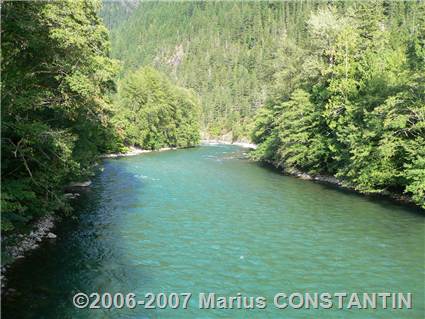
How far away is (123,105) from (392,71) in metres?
58.6

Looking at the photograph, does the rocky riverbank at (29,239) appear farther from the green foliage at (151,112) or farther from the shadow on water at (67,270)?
the green foliage at (151,112)

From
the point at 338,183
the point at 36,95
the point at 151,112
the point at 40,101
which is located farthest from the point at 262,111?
the point at 36,95

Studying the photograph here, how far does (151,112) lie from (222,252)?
6610 cm

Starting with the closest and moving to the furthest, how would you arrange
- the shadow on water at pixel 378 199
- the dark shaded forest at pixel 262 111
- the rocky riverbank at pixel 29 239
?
the dark shaded forest at pixel 262 111, the rocky riverbank at pixel 29 239, the shadow on water at pixel 378 199

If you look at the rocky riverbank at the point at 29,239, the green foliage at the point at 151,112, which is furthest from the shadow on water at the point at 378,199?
the green foliage at the point at 151,112

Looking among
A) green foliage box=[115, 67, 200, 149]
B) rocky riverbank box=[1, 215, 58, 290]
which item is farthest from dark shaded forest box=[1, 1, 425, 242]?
rocky riverbank box=[1, 215, 58, 290]

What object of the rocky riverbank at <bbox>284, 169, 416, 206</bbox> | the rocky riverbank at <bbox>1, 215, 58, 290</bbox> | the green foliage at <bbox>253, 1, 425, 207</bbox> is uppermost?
the green foliage at <bbox>253, 1, 425, 207</bbox>

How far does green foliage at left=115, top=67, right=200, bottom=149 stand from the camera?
8269 cm

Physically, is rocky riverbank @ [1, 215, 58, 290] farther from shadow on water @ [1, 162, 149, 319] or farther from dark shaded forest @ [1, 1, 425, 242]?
dark shaded forest @ [1, 1, 425, 242]

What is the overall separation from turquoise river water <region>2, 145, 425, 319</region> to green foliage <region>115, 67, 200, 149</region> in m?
46.4

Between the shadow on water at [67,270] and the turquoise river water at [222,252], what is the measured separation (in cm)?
5

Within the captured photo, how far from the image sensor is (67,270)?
1881 centimetres

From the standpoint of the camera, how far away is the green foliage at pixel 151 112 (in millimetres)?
82688

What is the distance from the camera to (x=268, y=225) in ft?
89.5
